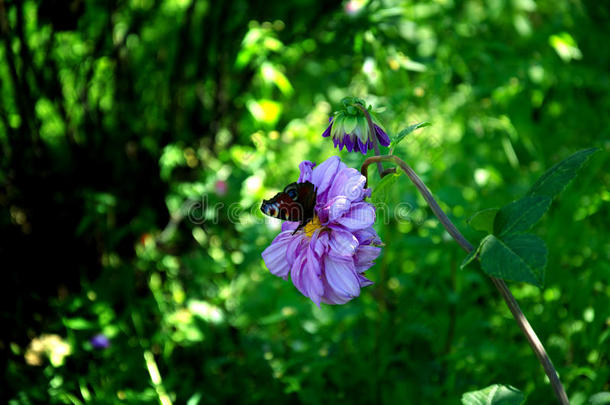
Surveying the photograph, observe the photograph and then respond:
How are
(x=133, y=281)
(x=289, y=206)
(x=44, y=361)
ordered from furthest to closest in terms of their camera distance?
1. (x=133, y=281)
2. (x=44, y=361)
3. (x=289, y=206)

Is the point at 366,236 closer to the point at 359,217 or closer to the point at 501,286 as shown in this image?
the point at 359,217

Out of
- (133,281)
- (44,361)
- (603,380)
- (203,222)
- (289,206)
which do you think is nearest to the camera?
(289,206)

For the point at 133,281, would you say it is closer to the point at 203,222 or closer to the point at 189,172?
the point at 203,222

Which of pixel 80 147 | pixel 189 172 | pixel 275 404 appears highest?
pixel 80 147

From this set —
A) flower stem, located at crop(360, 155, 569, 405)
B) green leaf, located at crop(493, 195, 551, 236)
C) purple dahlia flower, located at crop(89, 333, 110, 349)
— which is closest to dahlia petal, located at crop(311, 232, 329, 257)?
flower stem, located at crop(360, 155, 569, 405)

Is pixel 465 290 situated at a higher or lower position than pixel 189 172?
lower

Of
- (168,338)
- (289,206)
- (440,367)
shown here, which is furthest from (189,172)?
(289,206)

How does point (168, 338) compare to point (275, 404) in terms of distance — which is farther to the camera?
point (168, 338)

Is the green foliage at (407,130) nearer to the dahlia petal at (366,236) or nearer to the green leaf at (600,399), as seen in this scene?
the dahlia petal at (366,236)

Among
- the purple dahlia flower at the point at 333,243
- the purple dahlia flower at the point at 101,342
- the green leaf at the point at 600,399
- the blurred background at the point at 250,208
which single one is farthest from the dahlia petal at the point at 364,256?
the purple dahlia flower at the point at 101,342

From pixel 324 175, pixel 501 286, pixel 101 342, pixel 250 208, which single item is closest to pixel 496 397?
pixel 501 286
